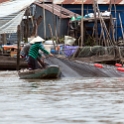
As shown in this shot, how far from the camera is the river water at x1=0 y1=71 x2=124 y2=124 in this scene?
8.39 meters

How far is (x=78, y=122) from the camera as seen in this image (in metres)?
8.07

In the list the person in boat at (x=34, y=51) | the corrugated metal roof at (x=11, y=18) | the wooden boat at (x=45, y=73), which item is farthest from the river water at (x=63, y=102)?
the corrugated metal roof at (x=11, y=18)

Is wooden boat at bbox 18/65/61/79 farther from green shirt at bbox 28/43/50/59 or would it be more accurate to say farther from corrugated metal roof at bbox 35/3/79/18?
corrugated metal roof at bbox 35/3/79/18

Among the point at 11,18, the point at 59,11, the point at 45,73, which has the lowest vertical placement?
the point at 45,73

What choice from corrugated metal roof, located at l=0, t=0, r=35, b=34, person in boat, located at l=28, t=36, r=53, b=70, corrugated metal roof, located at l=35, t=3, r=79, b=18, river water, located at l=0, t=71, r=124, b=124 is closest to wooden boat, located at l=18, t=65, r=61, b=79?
person in boat, located at l=28, t=36, r=53, b=70

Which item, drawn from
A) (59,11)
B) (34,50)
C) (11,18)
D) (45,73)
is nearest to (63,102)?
(45,73)

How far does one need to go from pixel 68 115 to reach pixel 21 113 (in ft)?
2.40

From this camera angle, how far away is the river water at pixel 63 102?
839 centimetres

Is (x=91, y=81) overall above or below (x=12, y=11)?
below

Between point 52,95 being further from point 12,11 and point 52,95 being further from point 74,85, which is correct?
point 12,11

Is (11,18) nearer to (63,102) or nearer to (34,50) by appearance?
(34,50)

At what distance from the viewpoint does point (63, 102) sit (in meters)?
10.3

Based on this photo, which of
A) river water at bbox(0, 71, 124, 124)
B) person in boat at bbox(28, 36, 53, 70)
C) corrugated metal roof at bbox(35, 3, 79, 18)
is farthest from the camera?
corrugated metal roof at bbox(35, 3, 79, 18)

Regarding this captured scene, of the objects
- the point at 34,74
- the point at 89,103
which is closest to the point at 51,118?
the point at 89,103
